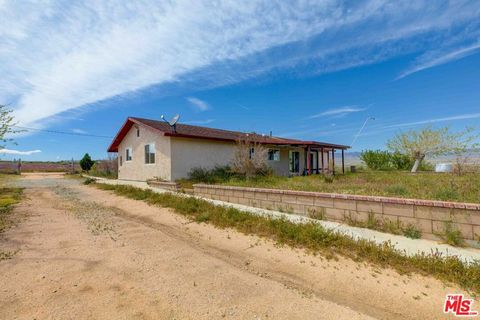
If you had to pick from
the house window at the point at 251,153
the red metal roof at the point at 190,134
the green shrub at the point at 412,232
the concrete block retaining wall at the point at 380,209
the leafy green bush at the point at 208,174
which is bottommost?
the green shrub at the point at 412,232

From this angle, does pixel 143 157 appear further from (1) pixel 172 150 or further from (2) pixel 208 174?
(2) pixel 208 174

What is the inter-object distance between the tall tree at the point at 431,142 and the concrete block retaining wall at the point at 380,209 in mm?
18974

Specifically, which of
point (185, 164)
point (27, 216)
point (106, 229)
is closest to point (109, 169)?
point (185, 164)

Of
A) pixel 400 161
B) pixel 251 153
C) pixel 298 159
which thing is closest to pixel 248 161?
pixel 251 153

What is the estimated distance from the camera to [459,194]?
570cm

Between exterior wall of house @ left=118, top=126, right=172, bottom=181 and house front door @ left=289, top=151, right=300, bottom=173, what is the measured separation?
1118 centimetres

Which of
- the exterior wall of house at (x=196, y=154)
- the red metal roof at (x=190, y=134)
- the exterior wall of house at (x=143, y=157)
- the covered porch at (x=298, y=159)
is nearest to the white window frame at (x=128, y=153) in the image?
the exterior wall of house at (x=143, y=157)

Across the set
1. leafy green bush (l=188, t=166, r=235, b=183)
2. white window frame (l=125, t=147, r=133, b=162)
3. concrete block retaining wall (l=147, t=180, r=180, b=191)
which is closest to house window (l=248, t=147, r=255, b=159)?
leafy green bush (l=188, t=166, r=235, b=183)

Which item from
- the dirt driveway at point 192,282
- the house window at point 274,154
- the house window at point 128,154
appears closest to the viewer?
the dirt driveway at point 192,282

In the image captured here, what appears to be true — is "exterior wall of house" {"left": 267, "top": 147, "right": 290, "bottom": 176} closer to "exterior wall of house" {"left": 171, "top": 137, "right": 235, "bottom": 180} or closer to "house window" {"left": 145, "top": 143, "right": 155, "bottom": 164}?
"exterior wall of house" {"left": 171, "top": 137, "right": 235, "bottom": 180}

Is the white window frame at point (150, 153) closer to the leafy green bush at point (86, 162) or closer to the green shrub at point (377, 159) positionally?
the green shrub at point (377, 159)

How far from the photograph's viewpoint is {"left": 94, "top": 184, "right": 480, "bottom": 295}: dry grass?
3268mm

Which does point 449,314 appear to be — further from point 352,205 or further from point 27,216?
point 27,216

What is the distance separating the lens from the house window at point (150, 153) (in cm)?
1467
